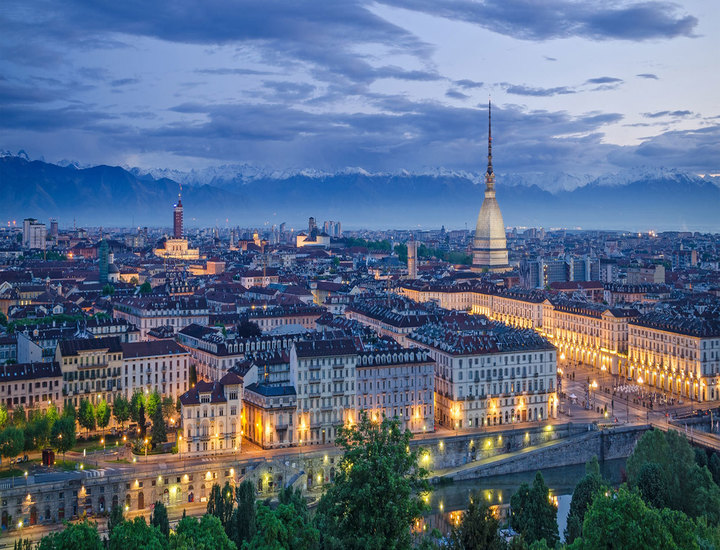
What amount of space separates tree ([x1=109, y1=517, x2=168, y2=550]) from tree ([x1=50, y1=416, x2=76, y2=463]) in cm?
2606

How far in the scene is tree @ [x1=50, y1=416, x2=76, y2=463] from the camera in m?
59.8

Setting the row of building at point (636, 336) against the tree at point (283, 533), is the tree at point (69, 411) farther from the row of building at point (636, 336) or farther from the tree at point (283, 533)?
the row of building at point (636, 336)

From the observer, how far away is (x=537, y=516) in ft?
156

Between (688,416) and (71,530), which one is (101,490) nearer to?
(71,530)

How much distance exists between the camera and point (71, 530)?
111ft

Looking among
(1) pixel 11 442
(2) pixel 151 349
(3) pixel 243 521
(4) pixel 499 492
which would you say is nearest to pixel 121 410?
(2) pixel 151 349

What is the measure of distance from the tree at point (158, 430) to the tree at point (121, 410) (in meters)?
4.63

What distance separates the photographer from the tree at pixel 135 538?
34.3 m

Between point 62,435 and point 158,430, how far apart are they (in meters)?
6.49

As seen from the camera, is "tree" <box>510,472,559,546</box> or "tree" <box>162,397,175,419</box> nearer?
"tree" <box>510,472,559,546</box>

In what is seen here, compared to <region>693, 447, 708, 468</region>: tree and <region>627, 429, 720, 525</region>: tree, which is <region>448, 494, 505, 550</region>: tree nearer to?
<region>627, 429, 720, 525</region>: tree

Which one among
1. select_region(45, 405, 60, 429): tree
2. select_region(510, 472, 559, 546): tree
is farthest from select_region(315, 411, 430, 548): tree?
select_region(45, 405, 60, 429): tree


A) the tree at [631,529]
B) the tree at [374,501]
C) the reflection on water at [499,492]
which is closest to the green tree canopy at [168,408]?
the reflection on water at [499,492]

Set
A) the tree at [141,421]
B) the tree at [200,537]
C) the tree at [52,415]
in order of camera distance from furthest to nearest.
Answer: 1. the tree at [141,421]
2. the tree at [52,415]
3. the tree at [200,537]
